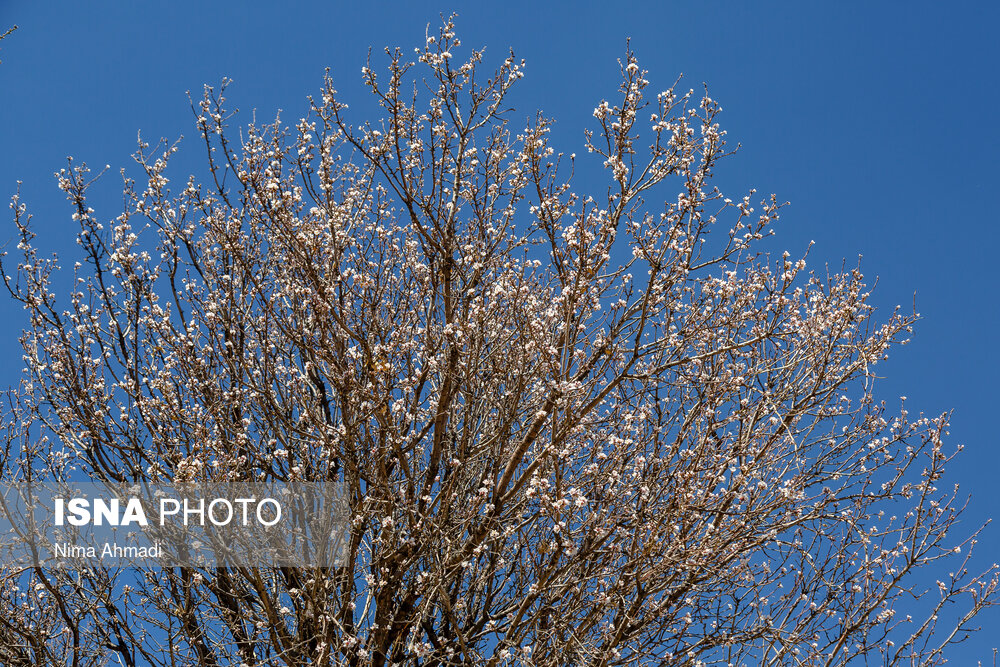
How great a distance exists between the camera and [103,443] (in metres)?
7.75

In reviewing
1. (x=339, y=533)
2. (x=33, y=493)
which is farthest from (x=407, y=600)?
(x=33, y=493)

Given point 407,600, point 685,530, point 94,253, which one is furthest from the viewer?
point 94,253

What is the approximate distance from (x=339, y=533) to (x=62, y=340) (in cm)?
350

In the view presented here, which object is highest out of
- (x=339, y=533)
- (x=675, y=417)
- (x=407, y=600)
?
(x=675, y=417)

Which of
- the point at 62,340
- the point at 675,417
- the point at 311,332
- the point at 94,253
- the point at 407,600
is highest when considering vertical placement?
the point at 94,253

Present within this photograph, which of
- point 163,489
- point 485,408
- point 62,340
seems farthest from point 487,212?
point 62,340

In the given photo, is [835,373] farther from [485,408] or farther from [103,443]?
[103,443]

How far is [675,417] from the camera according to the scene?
738 cm

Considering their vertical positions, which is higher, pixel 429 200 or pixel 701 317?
pixel 429 200

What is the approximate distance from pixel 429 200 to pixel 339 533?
3.00 m

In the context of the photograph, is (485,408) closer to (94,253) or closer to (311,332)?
(311,332)

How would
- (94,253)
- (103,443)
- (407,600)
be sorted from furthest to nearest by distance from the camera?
(94,253), (103,443), (407,600)

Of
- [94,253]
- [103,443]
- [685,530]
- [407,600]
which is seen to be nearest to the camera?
[685,530]

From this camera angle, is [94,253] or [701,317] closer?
[701,317]
